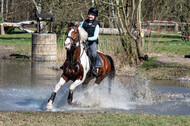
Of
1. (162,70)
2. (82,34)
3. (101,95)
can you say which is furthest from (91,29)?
(162,70)

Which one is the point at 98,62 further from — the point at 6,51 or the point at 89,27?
the point at 6,51

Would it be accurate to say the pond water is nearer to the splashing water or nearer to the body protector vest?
the splashing water

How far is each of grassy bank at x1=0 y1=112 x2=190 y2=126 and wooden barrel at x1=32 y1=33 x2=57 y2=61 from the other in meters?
12.4

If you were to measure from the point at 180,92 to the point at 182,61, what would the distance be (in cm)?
622

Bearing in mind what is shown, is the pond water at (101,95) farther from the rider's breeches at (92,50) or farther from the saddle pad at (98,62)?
the rider's breeches at (92,50)

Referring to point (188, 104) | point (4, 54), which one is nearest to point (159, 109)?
point (188, 104)

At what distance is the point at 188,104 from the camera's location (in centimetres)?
1073

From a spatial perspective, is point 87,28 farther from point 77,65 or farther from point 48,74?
point 48,74

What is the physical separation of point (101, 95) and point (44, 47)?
30.9 feet

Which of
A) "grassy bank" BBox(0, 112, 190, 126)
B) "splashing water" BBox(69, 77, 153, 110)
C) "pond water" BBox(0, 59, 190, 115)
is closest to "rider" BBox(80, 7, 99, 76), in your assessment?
"splashing water" BBox(69, 77, 153, 110)

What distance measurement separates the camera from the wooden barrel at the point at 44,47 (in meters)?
20.7

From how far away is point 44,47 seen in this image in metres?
20.7

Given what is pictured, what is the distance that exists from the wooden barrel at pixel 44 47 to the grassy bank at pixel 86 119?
12.4m

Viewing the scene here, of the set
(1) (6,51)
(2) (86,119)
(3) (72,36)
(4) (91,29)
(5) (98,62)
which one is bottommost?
(2) (86,119)
